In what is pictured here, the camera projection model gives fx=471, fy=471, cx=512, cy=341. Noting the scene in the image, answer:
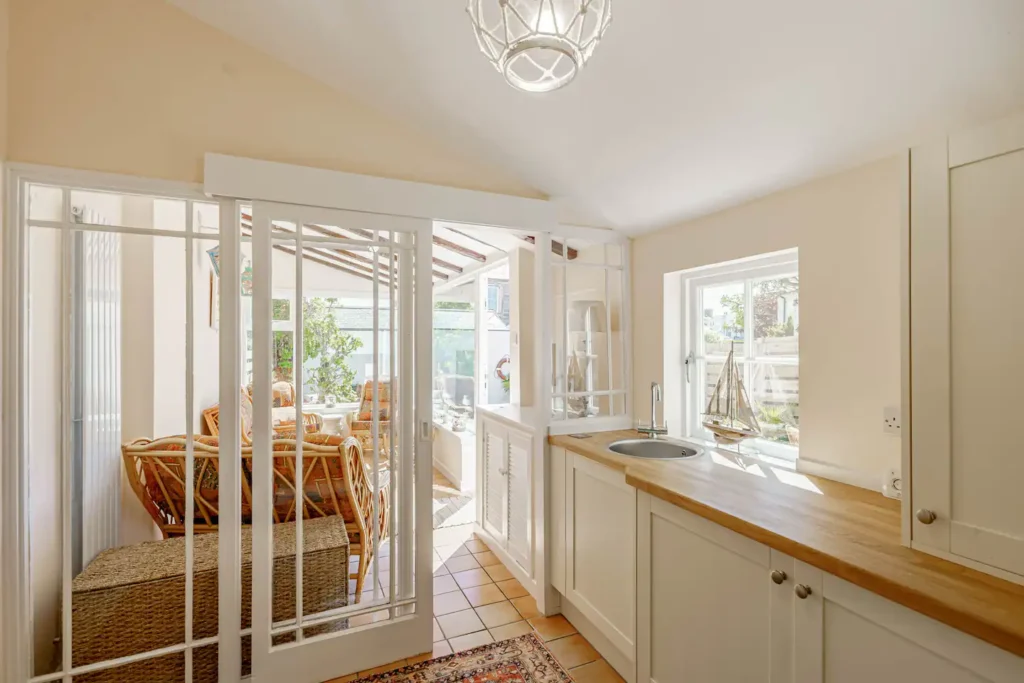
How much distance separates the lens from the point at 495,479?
2922mm

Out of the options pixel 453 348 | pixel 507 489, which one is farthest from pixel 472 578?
pixel 453 348

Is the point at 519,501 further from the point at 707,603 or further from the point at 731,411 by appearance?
the point at 707,603

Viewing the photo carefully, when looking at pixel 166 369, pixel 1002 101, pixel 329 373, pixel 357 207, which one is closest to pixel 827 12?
pixel 1002 101

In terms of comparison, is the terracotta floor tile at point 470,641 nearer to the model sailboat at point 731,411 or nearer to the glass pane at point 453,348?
the model sailboat at point 731,411

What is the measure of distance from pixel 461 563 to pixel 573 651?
983mm

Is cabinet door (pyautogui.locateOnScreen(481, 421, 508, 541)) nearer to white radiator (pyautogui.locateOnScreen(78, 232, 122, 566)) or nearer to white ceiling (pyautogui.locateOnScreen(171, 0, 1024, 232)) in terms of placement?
white ceiling (pyautogui.locateOnScreen(171, 0, 1024, 232))

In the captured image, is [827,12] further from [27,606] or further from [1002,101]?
[27,606]

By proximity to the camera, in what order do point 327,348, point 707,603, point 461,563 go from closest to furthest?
point 707,603
point 327,348
point 461,563

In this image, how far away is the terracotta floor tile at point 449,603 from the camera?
7.67 feet

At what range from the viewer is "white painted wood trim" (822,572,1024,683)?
801 millimetres

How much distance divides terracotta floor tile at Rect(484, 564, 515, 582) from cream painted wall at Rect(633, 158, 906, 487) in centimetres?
170

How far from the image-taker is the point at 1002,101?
1.18 meters

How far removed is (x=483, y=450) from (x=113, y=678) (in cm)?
195

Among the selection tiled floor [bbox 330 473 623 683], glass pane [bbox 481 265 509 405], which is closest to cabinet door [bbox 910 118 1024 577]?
tiled floor [bbox 330 473 623 683]
